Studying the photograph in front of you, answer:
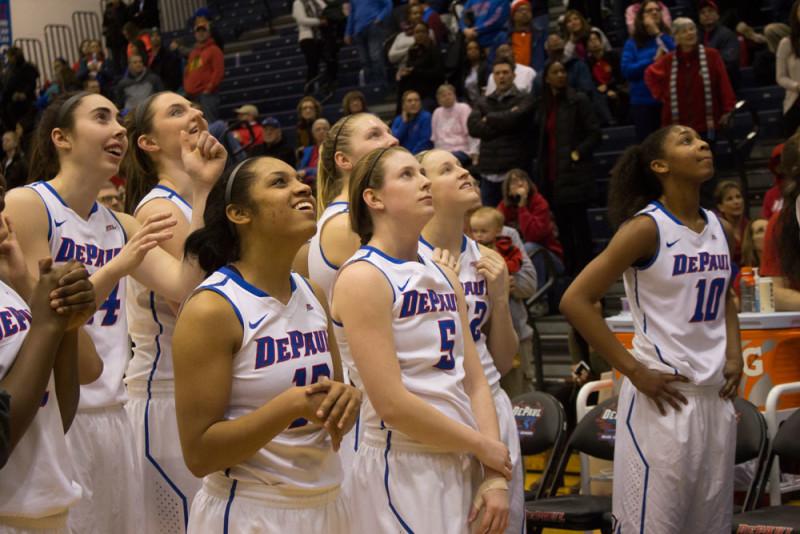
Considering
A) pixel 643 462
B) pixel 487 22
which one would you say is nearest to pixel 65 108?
pixel 643 462

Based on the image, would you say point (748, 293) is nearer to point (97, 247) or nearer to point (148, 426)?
point (148, 426)

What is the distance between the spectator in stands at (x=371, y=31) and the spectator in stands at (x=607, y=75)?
11.2 ft

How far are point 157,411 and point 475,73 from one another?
8193mm

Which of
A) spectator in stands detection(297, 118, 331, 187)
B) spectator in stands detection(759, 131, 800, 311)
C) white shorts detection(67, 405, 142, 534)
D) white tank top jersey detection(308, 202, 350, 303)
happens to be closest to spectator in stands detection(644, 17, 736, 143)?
spectator in stands detection(297, 118, 331, 187)

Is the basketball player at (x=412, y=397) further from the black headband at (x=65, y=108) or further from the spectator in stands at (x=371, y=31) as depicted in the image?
the spectator in stands at (x=371, y=31)

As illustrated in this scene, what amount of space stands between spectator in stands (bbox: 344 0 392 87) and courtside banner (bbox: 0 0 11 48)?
8.22 metres

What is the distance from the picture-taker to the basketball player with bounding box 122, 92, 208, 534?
4.00 metres

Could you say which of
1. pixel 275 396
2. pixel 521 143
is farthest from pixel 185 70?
pixel 275 396

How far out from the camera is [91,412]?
3.72 metres

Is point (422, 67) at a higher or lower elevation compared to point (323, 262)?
higher

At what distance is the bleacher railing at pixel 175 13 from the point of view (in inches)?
800

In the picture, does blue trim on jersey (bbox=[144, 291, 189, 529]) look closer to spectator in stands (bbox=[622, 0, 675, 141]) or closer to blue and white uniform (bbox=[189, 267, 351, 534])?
blue and white uniform (bbox=[189, 267, 351, 534])

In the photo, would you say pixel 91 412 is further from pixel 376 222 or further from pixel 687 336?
pixel 687 336

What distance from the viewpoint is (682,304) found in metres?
4.48
